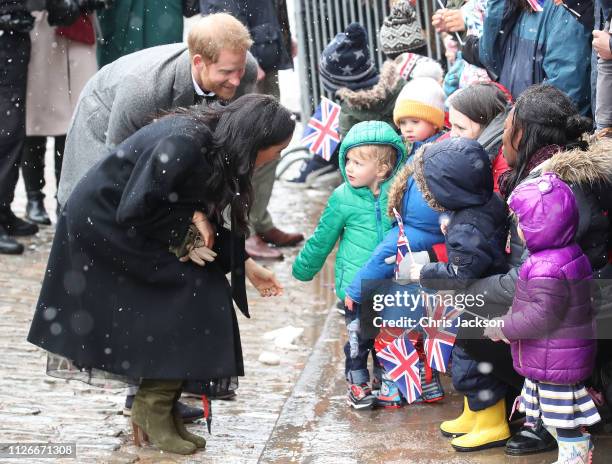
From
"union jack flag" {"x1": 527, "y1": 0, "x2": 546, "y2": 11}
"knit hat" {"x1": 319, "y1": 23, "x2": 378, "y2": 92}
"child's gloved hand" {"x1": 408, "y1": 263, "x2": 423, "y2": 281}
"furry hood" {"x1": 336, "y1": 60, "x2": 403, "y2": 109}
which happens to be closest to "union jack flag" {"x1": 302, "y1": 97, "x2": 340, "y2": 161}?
"furry hood" {"x1": 336, "y1": 60, "x2": 403, "y2": 109}

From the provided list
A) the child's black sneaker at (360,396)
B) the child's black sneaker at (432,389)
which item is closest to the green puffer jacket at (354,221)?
the child's black sneaker at (360,396)

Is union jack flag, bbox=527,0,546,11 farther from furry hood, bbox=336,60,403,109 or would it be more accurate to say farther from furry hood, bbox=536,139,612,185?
furry hood, bbox=536,139,612,185

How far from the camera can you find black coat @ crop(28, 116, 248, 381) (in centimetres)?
485

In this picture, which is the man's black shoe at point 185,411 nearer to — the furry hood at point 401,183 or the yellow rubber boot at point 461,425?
the yellow rubber boot at point 461,425

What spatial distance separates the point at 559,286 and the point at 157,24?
4862mm

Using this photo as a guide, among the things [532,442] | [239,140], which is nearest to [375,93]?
[239,140]

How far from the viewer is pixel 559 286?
4.38 m

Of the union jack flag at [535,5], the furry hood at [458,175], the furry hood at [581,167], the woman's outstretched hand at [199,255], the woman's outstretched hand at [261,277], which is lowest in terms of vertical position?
the woman's outstretched hand at [261,277]

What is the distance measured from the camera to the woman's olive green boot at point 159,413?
498cm

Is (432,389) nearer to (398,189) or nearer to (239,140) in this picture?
(398,189)

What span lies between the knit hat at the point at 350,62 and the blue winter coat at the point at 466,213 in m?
3.23

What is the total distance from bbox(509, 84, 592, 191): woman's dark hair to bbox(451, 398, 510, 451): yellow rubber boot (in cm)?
100

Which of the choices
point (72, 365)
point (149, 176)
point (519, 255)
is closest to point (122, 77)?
point (149, 176)

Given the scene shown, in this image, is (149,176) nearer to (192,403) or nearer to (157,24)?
(192,403)
